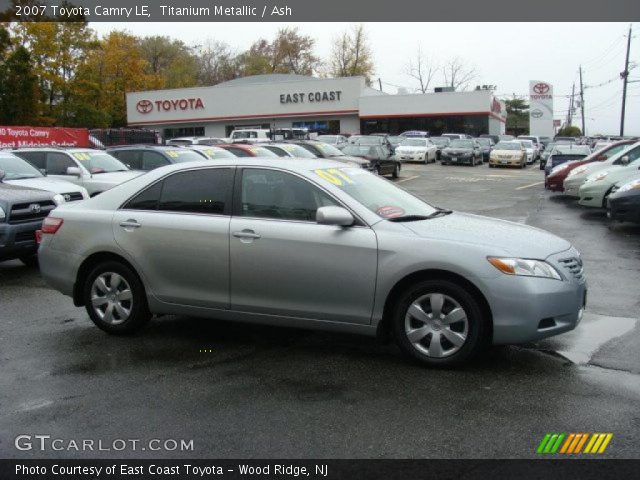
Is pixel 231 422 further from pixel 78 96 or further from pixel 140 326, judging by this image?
pixel 78 96

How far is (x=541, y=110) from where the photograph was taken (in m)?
72.6

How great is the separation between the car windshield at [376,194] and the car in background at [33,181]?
5656mm

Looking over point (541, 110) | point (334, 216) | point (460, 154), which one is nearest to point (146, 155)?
point (334, 216)

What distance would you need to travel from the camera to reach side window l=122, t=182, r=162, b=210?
6.21 metres

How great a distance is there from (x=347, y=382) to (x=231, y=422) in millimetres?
1036

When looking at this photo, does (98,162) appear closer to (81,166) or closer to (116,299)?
(81,166)

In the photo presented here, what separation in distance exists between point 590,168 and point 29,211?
13.8m

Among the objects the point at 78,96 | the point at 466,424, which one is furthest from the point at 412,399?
A: the point at 78,96

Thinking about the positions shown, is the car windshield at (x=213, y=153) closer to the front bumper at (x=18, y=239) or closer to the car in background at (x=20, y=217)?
the car in background at (x=20, y=217)

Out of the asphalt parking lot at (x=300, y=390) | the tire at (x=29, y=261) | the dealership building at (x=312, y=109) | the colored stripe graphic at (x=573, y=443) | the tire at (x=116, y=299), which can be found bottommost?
the tire at (x=29, y=261)

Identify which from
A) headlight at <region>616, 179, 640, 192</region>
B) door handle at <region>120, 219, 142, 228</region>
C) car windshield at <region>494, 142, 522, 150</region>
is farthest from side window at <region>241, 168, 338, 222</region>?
car windshield at <region>494, 142, 522, 150</region>

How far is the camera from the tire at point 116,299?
20.3 ft

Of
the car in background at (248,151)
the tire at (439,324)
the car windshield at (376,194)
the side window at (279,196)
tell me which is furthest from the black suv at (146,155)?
the tire at (439,324)

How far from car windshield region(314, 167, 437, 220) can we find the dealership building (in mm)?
47214
